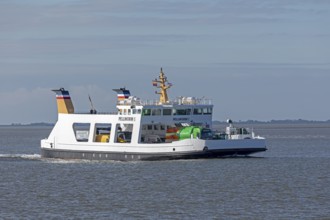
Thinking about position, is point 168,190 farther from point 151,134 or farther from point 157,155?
point 151,134

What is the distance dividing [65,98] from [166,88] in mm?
11207

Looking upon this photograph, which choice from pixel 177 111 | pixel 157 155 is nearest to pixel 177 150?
pixel 157 155

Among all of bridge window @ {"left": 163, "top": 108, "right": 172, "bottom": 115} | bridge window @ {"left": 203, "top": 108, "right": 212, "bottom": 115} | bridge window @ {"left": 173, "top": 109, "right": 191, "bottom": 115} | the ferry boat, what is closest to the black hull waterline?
the ferry boat

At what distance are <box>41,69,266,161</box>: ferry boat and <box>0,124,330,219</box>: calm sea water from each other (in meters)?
1.25

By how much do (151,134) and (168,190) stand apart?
25184 millimetres

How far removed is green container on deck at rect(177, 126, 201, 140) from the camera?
79500 millimetres

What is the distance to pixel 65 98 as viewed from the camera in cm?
9294

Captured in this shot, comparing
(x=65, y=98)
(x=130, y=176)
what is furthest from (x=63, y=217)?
(x=65, y=98)

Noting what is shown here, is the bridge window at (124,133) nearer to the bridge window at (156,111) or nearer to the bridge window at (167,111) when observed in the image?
the bridge window at (156,111)

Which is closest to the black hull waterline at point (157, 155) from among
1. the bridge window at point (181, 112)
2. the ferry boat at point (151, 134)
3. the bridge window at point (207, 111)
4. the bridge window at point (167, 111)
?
the ferry boat at point (151, 134)

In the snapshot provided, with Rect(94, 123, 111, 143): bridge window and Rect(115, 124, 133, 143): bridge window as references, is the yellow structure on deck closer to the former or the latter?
Rect(94, 123, 111, 143): bridge window

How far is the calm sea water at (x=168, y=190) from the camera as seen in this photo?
161ft

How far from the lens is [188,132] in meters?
80.3

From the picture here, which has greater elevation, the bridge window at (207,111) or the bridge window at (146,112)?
the bridge window at (207,111)
